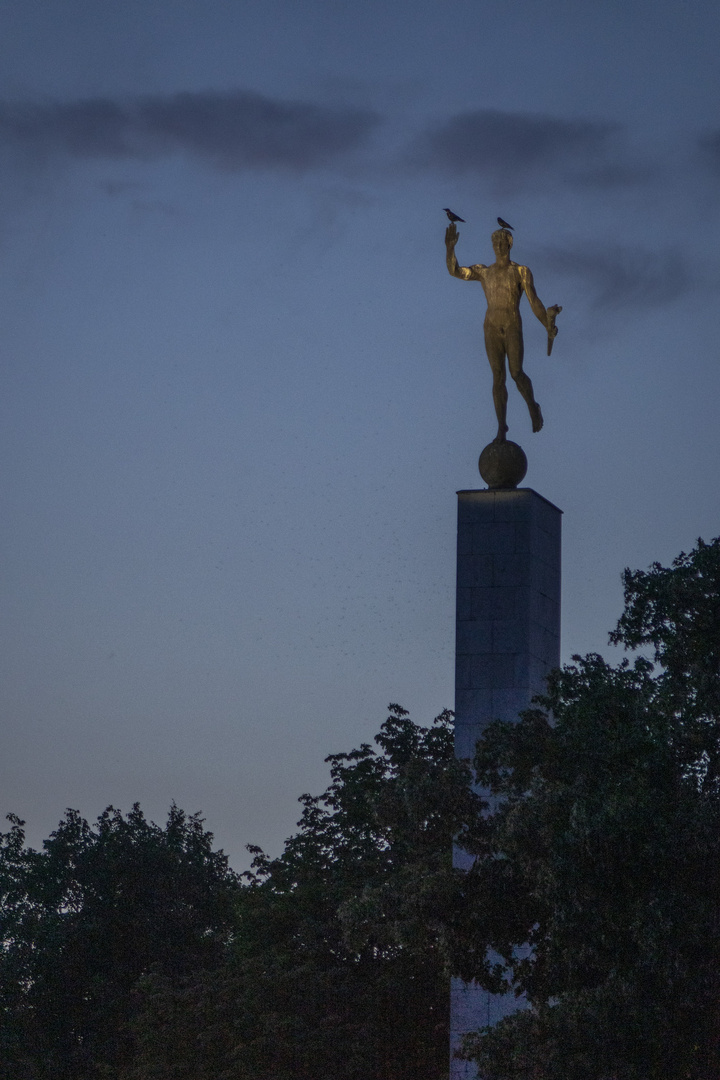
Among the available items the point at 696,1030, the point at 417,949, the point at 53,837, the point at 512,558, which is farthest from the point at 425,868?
the point at 53,837

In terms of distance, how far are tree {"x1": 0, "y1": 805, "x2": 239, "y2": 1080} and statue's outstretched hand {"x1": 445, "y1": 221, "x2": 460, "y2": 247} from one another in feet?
78.5

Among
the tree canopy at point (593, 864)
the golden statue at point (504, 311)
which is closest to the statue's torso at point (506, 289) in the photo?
the golden statue at point (504, 311)

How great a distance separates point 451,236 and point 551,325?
2.35 m

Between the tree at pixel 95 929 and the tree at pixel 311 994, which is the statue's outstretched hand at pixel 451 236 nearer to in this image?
the tree at pixel 311 994

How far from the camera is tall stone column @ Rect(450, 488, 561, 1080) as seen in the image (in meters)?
31.8

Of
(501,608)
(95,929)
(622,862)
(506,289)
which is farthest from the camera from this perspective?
(95,929)

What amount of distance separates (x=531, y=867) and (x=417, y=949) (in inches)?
97.2

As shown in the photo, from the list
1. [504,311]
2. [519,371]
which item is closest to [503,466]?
[519,371]

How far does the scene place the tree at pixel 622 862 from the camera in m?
23.5

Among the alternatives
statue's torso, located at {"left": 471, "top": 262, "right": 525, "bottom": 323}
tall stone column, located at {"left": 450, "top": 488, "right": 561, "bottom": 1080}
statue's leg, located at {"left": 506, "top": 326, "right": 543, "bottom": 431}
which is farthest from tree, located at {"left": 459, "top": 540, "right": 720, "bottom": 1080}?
statue's torso, located at {"left": 471, "top": 262, "right": 525, "bottom": 323}

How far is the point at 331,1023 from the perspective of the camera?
133ft

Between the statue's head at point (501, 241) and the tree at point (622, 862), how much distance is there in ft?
32.2

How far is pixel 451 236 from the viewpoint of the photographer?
34.9m

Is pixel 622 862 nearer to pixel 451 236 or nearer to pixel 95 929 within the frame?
pixel 451 236
